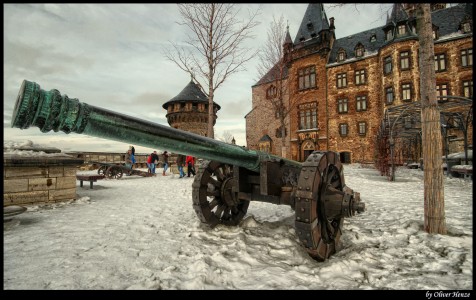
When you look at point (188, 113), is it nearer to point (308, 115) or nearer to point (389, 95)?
point (308, 115)

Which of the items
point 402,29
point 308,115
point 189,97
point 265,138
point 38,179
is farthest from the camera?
point 265,138

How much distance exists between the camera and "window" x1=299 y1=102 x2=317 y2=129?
24.0 metres

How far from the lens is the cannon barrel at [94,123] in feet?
4.04

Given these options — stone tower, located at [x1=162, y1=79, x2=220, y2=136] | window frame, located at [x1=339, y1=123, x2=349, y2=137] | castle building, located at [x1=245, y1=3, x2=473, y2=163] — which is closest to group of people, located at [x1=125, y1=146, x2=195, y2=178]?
stone tower, located at [x1=162, y1=79, x2=220, y2=136]

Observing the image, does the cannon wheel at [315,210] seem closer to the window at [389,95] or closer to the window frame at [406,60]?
the window at [389,95]

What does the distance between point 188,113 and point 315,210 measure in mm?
22468

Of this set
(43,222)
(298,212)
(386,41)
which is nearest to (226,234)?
(298,212)

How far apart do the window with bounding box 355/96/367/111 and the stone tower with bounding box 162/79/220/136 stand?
1333 cm

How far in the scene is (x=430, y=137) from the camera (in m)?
2.93

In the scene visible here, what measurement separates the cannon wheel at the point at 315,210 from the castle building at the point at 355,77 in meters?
17.6

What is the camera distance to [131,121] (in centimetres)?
167

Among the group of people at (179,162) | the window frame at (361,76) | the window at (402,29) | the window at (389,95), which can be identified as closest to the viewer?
the group of people at (179,162)

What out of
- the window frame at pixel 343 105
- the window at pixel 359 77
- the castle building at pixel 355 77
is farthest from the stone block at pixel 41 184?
the window at pixel 359 77

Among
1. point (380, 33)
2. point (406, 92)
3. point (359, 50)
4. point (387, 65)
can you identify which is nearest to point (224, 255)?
point (406, 92)
